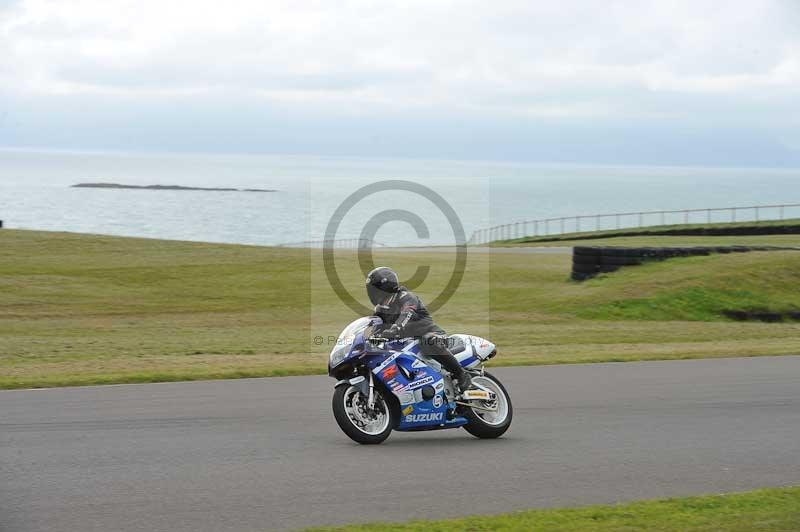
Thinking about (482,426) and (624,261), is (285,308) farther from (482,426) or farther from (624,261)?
(482,426)

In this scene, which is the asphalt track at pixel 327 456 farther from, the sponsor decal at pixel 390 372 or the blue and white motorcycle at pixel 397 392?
the sponsor decal at pixel 390 372

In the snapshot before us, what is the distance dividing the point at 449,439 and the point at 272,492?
3.29 metres

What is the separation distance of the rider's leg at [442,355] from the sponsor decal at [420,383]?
0.26 m

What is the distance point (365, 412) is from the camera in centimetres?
1090

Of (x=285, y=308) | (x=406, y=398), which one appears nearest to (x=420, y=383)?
(x=406, y=398)

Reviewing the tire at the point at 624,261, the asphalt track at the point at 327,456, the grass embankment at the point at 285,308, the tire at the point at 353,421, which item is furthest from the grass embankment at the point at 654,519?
the tire at the point at 624,261

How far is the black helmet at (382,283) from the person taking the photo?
1070 cm

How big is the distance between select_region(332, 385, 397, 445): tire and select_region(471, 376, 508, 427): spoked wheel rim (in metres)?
1.00

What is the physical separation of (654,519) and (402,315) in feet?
12.3

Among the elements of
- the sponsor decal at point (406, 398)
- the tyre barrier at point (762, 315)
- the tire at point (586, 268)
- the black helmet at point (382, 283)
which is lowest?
the sponsor decal at point (406, 398)

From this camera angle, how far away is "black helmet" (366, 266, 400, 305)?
10703mm

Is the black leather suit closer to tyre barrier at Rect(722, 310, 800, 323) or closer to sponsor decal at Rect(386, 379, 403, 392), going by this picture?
sponsor decal at Rect(386, 379, 403, 392)

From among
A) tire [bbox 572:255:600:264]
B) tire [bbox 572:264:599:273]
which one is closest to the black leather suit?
tire [bbox 572:264:599:273]

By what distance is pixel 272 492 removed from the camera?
28.0 feet
